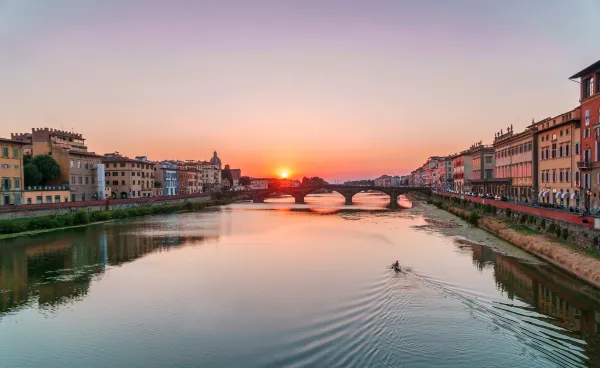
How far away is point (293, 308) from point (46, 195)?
46.0 metres

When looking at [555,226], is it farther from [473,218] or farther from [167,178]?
[167,178]

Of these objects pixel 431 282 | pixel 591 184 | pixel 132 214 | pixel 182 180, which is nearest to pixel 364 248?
pixel 431 282

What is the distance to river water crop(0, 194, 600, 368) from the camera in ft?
43.4

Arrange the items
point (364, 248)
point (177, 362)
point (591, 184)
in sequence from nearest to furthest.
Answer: point (177, 362) < point (591, 184) < point (364, 248)

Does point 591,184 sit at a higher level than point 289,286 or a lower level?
higher

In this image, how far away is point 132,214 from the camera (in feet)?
195

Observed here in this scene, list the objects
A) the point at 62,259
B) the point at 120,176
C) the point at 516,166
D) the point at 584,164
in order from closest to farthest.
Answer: the point at 62,259 < the point at 584,164 < the point at 516,166 < the point at 120,176

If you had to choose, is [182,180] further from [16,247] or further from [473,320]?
[473,320]

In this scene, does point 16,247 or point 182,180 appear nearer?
point 16,247

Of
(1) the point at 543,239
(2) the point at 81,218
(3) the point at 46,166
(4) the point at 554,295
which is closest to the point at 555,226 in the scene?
(1) the point at 543,239

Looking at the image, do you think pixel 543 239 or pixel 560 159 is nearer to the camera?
pixel 543 239

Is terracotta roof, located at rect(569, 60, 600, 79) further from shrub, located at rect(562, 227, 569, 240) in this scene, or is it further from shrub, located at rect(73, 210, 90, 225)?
shrub, located at rect(73, 210, 90, 225)

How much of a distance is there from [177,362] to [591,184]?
31.5m

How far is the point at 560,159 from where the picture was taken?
3822 centimetres
